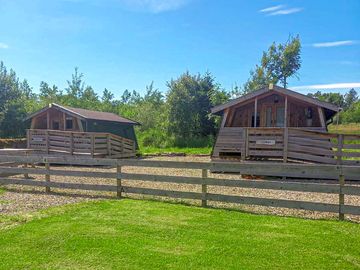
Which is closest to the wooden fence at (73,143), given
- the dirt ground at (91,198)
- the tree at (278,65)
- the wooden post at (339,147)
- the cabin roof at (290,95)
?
the cabin roof at (290,95)

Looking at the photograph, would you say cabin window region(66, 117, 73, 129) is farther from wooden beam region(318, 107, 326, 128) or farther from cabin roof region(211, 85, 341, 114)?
wooden beam region(318, 107, 326, 128)

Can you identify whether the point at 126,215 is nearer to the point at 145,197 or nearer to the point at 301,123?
the point at 145,197

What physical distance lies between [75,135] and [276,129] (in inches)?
434

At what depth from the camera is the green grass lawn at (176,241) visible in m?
3.71

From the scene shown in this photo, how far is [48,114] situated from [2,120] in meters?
11.2

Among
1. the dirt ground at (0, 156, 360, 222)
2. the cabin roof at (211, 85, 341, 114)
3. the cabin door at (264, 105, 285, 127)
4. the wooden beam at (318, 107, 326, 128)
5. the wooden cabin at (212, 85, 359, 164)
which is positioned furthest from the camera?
the cabin door at (264, 105, 285, 127)

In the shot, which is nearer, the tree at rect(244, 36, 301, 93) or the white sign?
the white sign

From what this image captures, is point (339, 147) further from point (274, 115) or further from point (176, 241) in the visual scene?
point (176, 241)

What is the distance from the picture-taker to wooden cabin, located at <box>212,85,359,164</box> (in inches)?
472

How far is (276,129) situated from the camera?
40.4 feet

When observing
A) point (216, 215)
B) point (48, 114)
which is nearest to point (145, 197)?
point (216, 215)

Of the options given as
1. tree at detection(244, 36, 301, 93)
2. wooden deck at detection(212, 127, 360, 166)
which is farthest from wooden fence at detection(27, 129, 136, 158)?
tree at detection(244, 36, 301, 93)

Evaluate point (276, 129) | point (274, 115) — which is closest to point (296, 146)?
point (276, 129)

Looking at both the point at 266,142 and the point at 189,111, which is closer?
the point at 266,142
